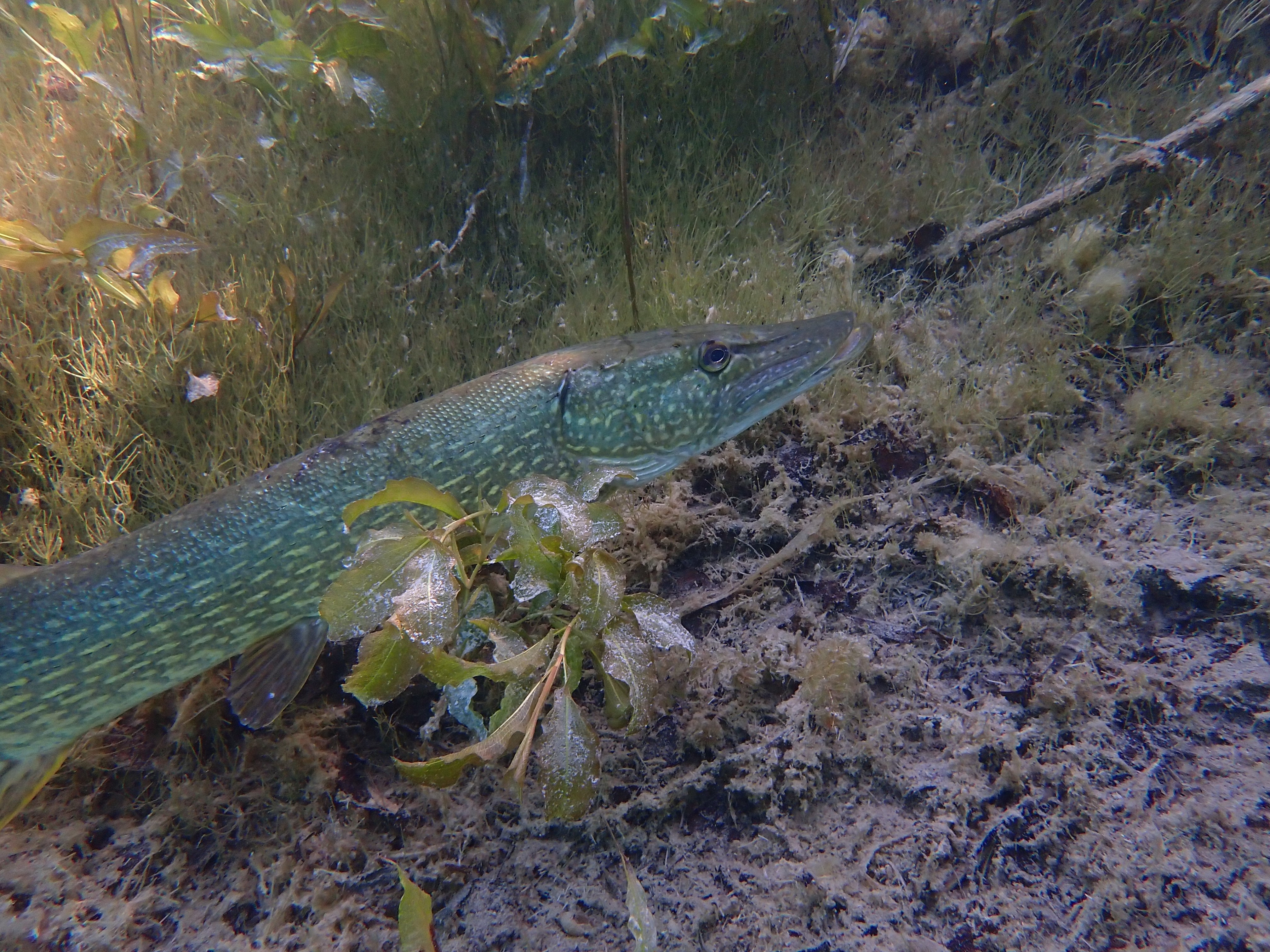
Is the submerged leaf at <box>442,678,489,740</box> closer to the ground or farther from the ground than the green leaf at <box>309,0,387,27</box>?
closer to the ground

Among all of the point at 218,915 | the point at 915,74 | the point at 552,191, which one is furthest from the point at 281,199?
the point at 915,74

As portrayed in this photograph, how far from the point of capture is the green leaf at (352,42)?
2.87 metres

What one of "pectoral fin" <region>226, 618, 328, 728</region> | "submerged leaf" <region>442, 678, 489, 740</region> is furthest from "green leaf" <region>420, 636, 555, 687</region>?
"pectoral fin" <region>226, 618, 328, 728</region>

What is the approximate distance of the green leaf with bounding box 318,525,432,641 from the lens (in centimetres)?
136

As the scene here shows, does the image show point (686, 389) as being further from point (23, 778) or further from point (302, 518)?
point (23, 778)

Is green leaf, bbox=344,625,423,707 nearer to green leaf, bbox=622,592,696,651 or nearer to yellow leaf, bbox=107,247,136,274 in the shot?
green leaf, bbox=622,592,696,651

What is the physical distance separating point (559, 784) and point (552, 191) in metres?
3.19

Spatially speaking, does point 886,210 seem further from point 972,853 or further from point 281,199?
point 281,199

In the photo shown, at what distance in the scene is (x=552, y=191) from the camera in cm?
337

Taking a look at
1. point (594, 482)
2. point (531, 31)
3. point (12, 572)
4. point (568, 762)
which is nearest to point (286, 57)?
point (531, 31)

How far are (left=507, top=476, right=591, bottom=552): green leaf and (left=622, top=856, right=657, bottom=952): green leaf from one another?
84 centimetres

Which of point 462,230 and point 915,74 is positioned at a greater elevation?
point 915,74

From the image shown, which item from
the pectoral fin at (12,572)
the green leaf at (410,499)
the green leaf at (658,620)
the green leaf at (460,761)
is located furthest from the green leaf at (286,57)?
the green leaf at (460,761)

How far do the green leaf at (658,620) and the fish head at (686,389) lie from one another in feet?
2.08
